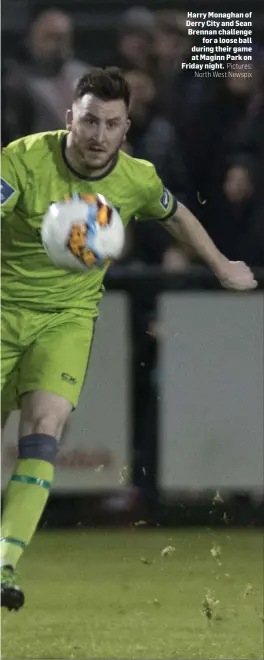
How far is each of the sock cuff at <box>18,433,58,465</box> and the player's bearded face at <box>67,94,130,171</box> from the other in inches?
36.3

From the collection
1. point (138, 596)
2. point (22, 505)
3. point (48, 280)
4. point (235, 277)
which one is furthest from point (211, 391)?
point (22, 505)

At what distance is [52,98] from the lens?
6434 mm

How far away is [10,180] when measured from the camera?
428cm

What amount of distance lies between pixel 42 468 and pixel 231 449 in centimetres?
254

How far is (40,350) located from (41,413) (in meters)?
0.27

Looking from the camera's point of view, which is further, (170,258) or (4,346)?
(170,258)

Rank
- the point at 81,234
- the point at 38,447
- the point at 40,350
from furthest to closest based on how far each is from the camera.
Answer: the point at 40,350 → the point at 38,447 → the point at 81,234

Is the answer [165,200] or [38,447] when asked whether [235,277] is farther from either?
[38,447]

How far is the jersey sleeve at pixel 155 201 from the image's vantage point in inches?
180

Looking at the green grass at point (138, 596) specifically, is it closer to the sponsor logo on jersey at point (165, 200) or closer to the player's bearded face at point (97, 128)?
the sponsor logo on jersey at point (165, 200)

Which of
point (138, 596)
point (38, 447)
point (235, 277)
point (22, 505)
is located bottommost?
point (138, 596)

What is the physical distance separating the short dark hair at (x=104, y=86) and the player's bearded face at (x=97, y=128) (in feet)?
0.07

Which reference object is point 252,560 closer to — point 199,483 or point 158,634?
point 199,483

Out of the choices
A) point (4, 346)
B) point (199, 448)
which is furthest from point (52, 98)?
point (4, 346)
